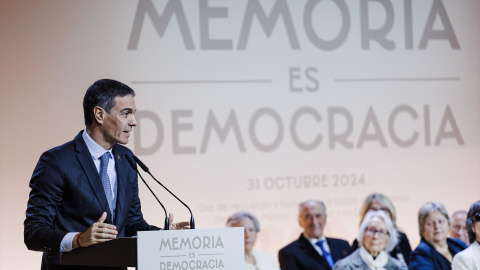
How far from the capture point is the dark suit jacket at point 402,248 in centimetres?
542

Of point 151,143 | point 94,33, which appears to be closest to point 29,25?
point 94,33

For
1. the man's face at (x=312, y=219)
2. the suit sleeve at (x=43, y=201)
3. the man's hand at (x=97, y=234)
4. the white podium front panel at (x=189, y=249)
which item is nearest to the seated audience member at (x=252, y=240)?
the man's face at (x=312, y=219)

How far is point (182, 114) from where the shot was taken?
17.0 feet

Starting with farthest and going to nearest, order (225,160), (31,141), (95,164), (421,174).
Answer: (421,174) → (225,160) → (31,141) → (95,164)

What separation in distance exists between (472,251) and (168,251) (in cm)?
238

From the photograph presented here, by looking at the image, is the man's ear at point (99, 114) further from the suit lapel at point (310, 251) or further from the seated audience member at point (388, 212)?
the seated audience member at point (388, 212)

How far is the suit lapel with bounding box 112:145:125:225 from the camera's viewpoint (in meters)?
2.75

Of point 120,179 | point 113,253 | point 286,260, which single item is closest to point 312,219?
point 286,260

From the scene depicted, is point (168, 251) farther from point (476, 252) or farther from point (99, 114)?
point (476, 252)

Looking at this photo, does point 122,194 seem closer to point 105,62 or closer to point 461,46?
point 105,62

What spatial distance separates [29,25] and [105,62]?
0.60m

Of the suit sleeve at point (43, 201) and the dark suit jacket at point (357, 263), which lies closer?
the suit sleeve at point (43, 201)

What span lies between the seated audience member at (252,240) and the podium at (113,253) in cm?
291

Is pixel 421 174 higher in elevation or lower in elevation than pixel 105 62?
lower
